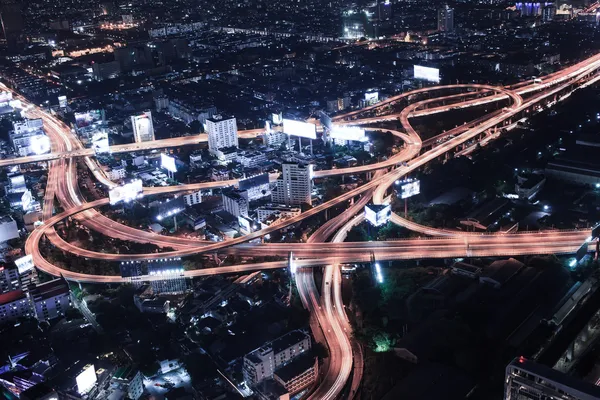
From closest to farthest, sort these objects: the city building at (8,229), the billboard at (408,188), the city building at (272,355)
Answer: the city building at (272,355) → the billboard at (408,188) → the city building at (8,229)

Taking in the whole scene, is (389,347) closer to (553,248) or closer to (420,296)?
(420,296)

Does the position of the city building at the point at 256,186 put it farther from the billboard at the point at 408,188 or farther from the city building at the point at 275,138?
the city building at the point at 275,138

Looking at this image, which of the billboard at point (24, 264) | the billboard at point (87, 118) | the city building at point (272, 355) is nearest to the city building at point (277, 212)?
the city building at point (272, 355)

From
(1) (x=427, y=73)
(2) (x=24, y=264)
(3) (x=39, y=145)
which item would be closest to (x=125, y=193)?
(2) (x=24, y=264)

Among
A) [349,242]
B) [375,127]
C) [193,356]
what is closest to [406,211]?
[349,242]

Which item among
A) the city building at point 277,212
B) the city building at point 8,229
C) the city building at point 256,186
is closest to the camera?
the city building at point 8,229

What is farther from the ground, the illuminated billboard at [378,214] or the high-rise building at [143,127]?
the high-rise building at [143,127]

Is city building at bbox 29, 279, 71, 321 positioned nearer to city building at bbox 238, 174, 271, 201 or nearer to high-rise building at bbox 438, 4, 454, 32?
city building at bbox 238, 174, 271, 201
